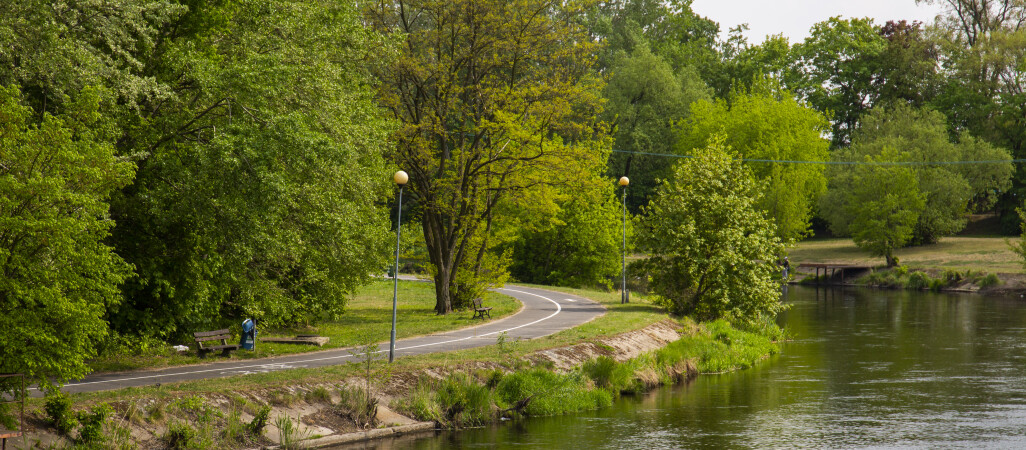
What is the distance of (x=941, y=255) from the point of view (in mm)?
68312

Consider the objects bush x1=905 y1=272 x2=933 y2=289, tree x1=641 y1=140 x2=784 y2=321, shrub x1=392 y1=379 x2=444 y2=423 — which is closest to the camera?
shrub x1=392 y1=379 x2=444 y2=423

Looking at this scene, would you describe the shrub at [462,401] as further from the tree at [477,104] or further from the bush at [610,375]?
the tree at [477,104]

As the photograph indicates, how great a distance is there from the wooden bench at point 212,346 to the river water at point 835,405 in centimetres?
623

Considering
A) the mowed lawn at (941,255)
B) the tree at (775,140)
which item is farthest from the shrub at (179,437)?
the tree at (775,140)

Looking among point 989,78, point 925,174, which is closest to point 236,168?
point 925,174

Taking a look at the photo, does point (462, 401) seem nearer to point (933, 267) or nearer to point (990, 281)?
point (990, 281)

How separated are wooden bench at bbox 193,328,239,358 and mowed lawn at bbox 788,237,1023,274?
160 ft

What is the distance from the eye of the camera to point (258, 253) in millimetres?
20844

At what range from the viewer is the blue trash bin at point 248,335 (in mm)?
22750

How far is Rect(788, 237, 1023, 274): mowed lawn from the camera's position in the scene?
6291cm

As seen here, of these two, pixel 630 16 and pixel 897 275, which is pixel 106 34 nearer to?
pixel 897 275

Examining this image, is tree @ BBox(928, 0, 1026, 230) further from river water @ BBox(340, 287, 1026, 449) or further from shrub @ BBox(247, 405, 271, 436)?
shrub @ BBox(247, 405, 271, 436)

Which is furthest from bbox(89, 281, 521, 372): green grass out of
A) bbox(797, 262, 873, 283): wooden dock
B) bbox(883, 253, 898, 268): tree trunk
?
bbox(883, 253, 898, 268): tree trunk

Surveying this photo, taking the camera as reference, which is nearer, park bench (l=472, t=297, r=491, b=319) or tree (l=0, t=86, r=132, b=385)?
tree (l=0, t=86, r=132, b=385)
